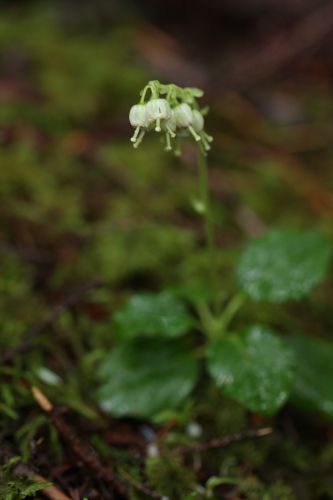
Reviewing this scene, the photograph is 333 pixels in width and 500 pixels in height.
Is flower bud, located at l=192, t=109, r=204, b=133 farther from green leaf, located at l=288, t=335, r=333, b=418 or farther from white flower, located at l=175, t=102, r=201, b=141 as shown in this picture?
green leaf, located at l=288, t=335, r=333, b=418

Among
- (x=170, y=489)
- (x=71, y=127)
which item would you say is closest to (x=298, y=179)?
(x=71, y=127)

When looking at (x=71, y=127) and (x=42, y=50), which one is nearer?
(x=71, y=127)

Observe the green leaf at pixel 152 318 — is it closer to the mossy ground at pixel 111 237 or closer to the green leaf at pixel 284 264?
the mossy ground at pixel 111 237

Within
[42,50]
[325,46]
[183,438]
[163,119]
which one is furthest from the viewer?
[325,46]

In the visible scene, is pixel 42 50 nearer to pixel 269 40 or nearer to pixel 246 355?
pixel 269 40

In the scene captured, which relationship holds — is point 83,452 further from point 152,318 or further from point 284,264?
point 284,264

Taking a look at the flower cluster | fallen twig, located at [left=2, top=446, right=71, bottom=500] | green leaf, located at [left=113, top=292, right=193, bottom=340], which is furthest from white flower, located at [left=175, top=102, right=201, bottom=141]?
fallen twig, located at [left=2, top=446, right=71, bottom=500]
